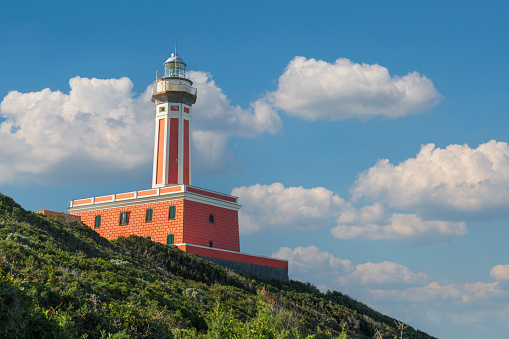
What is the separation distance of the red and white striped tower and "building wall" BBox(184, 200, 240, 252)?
3.51m

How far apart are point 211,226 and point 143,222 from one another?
15.7ft

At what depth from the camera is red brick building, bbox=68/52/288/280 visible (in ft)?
123

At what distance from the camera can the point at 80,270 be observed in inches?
764

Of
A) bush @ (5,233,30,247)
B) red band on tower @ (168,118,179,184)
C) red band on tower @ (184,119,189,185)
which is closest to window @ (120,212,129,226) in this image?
red band on tower @ (168,118,179,184)

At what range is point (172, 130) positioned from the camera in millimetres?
42188

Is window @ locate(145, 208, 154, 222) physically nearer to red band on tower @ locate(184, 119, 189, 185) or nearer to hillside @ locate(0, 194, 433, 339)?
red band on tower @ locate(184, 119, 189, 185)

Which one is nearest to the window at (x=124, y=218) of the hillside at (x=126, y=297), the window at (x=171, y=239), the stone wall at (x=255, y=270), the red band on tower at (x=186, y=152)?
the window at (x=171, y=239)

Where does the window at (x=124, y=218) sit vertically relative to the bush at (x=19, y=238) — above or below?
above

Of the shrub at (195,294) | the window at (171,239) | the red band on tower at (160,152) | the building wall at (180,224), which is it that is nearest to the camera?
the shrub at (195,294)

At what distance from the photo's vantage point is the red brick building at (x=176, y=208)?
1480 inches

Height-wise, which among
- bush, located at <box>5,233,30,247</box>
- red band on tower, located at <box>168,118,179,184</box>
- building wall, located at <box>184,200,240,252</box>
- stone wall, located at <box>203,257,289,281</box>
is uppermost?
red band on tower, located at <box>168,118,179,184</box>

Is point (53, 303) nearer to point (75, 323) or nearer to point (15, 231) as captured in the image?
point (75, 323)

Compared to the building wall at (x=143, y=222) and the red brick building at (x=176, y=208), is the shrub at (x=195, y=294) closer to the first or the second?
the red brick building at (x=176, y=208)

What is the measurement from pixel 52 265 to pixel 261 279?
21.7 meters
